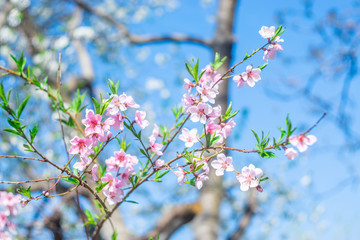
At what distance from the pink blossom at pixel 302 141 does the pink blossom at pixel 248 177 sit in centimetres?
13

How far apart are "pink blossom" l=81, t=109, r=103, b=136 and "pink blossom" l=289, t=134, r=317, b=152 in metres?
0.53

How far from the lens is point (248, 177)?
3.31 ft

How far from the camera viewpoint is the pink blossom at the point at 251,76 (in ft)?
3.43

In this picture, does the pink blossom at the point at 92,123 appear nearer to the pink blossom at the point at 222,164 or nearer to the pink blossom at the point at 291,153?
the pink blossom at the point at 222,164

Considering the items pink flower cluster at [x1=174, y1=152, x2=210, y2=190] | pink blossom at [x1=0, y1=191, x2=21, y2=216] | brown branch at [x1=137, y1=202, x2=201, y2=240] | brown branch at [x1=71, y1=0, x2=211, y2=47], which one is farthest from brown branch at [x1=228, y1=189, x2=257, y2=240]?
pink flower cluster at [x1=174, y1=152, x2=210, y2=190]

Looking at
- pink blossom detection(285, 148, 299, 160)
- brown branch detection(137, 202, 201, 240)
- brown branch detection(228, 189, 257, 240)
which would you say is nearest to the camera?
pink blossom detection(285, 148, 299, 160)

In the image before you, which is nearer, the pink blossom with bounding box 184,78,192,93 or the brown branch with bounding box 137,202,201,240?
the pink blossom with bounding box 184,78,192,93

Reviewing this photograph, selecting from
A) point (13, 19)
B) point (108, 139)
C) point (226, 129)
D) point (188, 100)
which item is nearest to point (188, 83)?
point (188, 100)

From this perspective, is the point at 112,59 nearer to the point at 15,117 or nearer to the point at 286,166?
the point at 286,166

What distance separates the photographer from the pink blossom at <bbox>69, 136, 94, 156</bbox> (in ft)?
3.19

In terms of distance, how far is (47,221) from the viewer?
6.65ft

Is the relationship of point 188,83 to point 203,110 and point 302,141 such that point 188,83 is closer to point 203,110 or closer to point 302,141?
point 203,110

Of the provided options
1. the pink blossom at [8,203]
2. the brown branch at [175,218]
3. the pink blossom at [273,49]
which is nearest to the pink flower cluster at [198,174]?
the pink blossom at [273,49]

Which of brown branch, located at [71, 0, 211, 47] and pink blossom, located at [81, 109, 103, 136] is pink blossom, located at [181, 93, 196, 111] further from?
brown branch, located at [71, 0, 211, 47]
